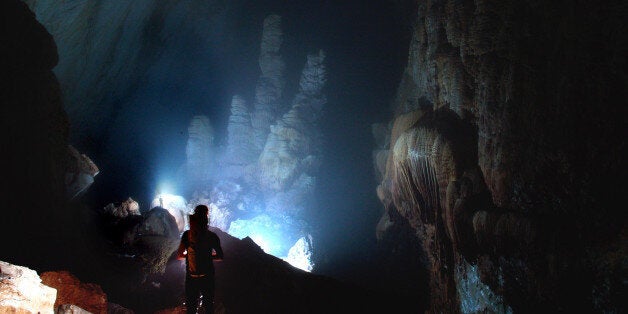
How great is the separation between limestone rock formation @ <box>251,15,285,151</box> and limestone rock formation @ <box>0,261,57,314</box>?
20.1 metres

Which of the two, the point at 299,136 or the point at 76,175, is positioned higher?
the point at 299,136

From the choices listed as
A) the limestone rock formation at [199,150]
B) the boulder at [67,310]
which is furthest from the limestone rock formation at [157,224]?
the limestone rock formation at [199,150]

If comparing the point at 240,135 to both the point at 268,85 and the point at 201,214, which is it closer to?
the point at 268,85

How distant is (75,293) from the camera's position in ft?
14.4

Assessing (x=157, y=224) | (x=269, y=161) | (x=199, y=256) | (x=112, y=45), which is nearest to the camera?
(x=199, y=256)

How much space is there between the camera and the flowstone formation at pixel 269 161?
2145 centimetres

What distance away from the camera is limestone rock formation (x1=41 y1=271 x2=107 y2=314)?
4266 mm

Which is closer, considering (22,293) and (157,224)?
Result: (22,293)

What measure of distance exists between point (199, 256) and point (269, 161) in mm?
18361

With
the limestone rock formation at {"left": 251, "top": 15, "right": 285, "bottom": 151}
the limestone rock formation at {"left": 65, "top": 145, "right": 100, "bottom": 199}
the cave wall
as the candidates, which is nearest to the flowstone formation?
the limestone rock formation at {"left": 251, "top": 15, "right": 285, "bottom": 151}

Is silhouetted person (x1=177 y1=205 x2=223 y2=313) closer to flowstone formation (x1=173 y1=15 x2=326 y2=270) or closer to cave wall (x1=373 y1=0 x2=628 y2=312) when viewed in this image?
cave wall (x1=373 y1=0 x2=628 y2=312)

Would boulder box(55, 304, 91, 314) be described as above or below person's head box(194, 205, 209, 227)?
below

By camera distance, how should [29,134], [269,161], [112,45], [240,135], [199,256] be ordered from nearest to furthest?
[199,256] → [29,134] → [112,45] → [269,161] → [240,135]

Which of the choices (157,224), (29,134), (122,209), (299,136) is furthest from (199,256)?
(299,136)
